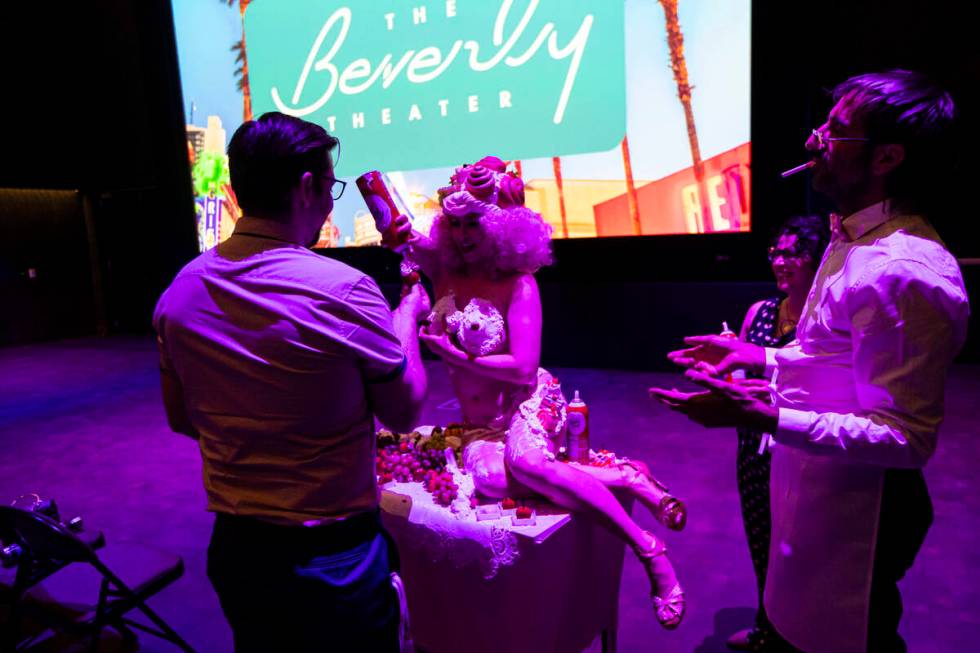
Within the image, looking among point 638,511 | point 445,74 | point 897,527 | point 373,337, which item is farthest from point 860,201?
point 445,74

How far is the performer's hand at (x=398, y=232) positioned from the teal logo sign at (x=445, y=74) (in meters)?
3.98

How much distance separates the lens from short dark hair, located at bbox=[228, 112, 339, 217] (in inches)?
47.1

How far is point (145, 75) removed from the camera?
9.08m

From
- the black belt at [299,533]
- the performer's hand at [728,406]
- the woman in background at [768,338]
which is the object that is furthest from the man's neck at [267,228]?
the woman in background at [768,338]

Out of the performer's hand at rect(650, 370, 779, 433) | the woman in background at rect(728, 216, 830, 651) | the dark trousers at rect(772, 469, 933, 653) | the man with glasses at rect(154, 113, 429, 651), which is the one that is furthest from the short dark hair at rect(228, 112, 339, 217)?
the woman in background at rect(728, 216, 830, 651)

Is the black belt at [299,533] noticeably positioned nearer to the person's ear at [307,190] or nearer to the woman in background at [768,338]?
the person's ear at [307,190]

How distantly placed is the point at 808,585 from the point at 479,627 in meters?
1.01

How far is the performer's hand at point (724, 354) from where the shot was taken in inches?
68.8

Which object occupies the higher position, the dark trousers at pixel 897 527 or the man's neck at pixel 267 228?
the man's neck at pixel 267 228

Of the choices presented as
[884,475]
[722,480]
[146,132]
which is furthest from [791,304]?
[146,132]

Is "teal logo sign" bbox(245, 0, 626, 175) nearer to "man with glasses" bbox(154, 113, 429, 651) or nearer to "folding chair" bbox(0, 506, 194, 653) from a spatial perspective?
"folding chair" bbox(0, 506, 194, 653)

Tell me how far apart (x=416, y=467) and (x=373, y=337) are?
1198 millimetres

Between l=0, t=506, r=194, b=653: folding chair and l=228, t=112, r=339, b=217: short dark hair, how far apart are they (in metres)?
1.21

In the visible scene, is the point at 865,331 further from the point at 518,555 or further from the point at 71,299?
the point at 71,299
